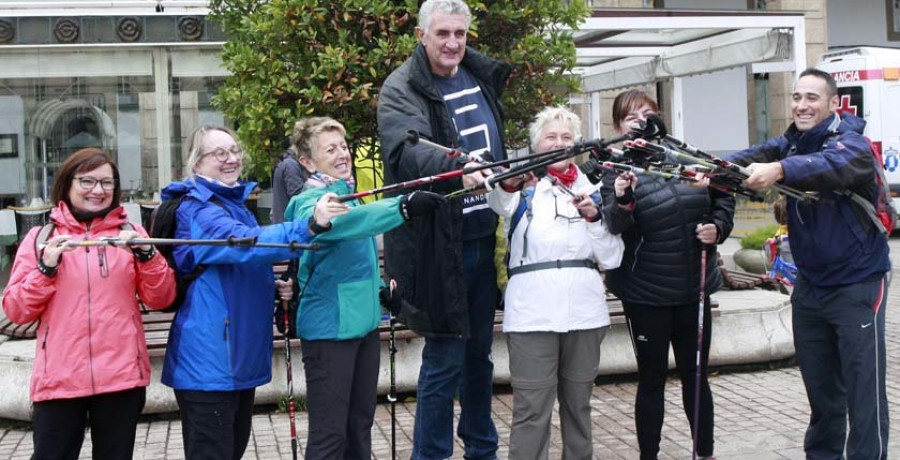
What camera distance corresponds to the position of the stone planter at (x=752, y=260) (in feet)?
41.3

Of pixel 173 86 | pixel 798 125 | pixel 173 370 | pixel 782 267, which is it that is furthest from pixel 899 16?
pixel 173 370

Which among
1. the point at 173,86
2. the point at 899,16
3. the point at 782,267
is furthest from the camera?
the point at 899,16

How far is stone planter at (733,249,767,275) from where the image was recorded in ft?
41.3

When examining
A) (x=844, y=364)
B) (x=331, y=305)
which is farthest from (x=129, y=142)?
(x=844, y=364)

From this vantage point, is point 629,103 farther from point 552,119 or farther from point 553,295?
point 553,295

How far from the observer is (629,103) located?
5.34 meters

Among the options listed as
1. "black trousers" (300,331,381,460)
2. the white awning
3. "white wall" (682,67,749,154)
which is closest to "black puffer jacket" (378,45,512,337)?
"black trousers" (300,331,381,460)

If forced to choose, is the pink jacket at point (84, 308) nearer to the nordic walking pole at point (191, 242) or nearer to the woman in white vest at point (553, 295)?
the nordic walking pole at point (191, 242)

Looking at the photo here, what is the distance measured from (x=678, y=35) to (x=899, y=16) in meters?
14.7

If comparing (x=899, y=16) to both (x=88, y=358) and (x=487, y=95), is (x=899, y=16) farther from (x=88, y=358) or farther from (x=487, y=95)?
(x=88, y=358)

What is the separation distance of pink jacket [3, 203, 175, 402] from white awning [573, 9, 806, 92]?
773 cm

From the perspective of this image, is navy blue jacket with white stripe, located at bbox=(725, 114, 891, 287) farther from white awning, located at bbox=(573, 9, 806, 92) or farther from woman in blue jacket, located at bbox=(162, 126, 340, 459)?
white awning, located at bbox=(573, 9, 806, 92)

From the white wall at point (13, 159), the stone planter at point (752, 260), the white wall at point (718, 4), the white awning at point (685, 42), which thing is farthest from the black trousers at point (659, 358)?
the white wall at point (718, 4)

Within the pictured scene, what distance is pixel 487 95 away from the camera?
5301mm
